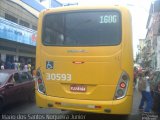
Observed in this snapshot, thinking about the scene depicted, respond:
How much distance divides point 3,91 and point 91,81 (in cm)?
331

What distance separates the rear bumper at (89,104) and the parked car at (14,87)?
2054 millimetres

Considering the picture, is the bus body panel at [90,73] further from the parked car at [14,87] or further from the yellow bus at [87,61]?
the parked car at [14,87]

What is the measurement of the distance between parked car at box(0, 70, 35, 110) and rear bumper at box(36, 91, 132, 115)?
2054mm

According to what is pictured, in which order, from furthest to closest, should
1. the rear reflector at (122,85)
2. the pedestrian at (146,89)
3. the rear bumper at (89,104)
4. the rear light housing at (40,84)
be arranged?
the pedestrian at (146,89) < the rear light housing at (40,84) < the rear reflector at (122,85) < the rear bumper at (89,104)

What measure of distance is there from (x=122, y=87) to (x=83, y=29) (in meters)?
1.79

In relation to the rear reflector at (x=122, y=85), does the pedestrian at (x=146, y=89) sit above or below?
below

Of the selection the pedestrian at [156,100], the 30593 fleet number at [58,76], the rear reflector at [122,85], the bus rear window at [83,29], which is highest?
the bus rear window at [83,29]

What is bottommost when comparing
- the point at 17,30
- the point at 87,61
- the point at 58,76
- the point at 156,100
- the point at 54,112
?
the point at 54,112

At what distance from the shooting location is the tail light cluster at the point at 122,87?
789 centimetres

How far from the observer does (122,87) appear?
790 cm

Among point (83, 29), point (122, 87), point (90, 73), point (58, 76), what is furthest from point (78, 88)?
point (83, 29)

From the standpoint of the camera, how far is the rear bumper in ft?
25.6

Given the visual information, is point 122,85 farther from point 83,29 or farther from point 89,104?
point 83,29

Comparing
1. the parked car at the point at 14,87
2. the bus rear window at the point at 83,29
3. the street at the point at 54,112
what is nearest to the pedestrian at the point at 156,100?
the street at the point at 54,112
